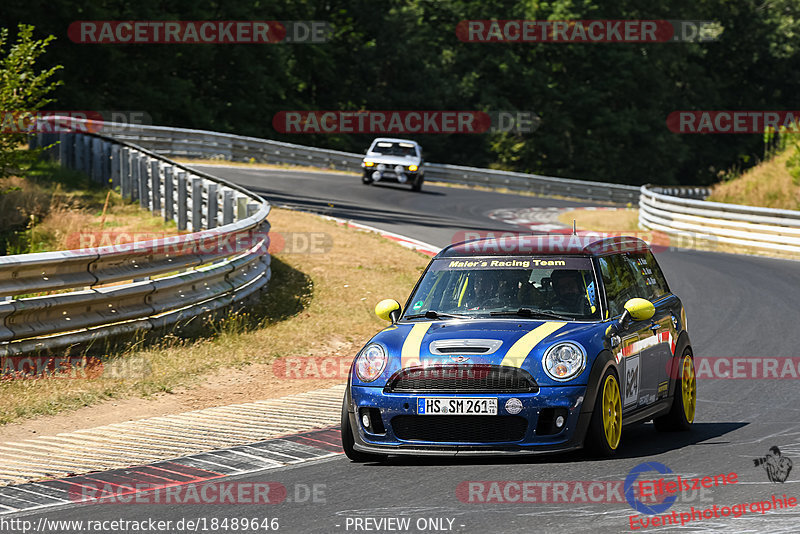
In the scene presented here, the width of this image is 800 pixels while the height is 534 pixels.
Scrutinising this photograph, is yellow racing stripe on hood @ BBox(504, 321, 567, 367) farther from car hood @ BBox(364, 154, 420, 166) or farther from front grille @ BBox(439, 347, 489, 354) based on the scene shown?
car hood @ BBox(364, 154, 420, 166)

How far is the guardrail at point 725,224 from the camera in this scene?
25562 mm

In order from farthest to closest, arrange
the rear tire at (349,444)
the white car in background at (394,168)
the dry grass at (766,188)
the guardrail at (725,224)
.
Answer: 1. the white car in background at (394,168)
2. the dry grass at (766,188)
3. the guardrail at (725,224)
4. the rear tire at (349,444)

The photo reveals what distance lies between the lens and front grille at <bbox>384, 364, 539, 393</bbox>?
7480 millimetres

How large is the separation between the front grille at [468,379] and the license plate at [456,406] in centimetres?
6

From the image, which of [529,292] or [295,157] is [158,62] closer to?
[295,157]

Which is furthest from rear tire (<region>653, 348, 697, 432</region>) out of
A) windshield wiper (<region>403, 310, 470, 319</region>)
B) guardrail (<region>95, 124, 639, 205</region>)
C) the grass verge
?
guardrail (<region>95, 124, 639, 205</region>)

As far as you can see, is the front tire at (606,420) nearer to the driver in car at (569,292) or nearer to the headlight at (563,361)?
the headlight at (563,361)

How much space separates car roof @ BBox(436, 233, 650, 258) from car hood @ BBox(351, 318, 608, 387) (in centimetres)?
84

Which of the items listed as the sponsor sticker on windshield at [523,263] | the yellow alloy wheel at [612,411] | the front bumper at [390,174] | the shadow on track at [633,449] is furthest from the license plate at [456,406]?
the front bumper at [390,174]

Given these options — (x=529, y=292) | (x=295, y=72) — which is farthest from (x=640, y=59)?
(x=529, y=292)

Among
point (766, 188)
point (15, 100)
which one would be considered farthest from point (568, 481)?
point (766, 188)

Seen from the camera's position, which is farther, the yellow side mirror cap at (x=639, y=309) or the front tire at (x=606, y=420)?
the yellow side mirror cap at (x=639, y=309)

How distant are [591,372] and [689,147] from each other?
2733 inches

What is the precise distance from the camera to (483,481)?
7.11 metres
